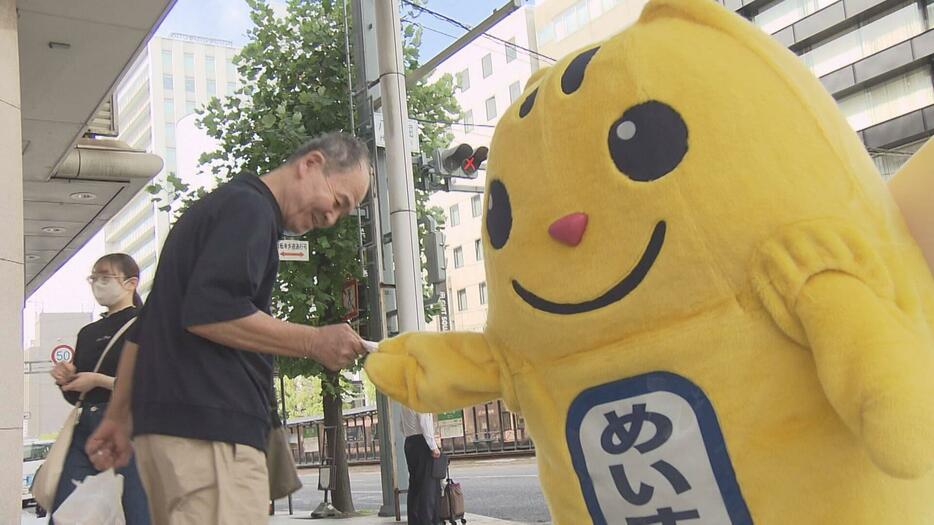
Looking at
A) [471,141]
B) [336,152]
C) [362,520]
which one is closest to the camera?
[336,152]

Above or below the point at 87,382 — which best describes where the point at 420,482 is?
below

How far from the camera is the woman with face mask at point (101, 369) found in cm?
376

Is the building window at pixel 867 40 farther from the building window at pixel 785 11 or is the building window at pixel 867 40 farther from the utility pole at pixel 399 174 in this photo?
the utility pole at pixel 399 174

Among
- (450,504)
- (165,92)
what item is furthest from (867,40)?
(165,92)

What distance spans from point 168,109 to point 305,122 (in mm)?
89129

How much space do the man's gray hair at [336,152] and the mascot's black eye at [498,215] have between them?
54 centimetres

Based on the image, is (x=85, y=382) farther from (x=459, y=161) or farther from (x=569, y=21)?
(x=569, y=21)

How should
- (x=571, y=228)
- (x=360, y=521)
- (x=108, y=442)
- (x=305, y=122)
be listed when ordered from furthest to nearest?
(x=305, y=122) → (x=360, y=521) → (x=108, y=442) → (x=571, y=228)

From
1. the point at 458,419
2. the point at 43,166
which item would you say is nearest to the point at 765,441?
the point at 43,166

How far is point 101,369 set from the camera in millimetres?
4016

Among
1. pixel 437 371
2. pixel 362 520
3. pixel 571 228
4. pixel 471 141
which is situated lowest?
pixel 362 520

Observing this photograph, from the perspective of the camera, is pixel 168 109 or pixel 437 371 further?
pixel 168 109

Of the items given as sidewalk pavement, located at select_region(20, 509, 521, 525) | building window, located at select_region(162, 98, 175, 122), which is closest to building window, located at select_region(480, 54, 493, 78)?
sidewalk pavement, located at select_region(20, 509, 521, 525)

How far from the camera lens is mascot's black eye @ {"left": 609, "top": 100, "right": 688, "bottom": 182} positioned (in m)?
1.87
